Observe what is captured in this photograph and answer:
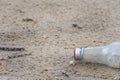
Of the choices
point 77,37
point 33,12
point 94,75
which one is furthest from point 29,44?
point 33,12

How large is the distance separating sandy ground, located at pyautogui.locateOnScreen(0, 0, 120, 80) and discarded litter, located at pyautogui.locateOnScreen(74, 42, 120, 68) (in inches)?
1.3

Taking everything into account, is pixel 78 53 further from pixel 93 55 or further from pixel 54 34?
pixel 54 34

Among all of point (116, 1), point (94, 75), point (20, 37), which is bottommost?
point (94, 75)

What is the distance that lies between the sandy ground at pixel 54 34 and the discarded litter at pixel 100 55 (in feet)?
0.11

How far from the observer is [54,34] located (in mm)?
2678

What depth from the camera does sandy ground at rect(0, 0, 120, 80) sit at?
81.4 inches

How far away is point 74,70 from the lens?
6.88ft

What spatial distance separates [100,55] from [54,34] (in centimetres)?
64

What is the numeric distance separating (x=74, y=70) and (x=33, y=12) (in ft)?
4.11

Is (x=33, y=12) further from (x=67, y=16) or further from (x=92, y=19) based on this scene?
(x=92, y=19)

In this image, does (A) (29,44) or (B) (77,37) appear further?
(B) (77,37)

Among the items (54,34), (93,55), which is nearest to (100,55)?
(93,55)

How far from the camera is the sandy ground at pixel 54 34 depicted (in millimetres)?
2066

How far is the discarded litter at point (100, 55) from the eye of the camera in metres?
2.09
